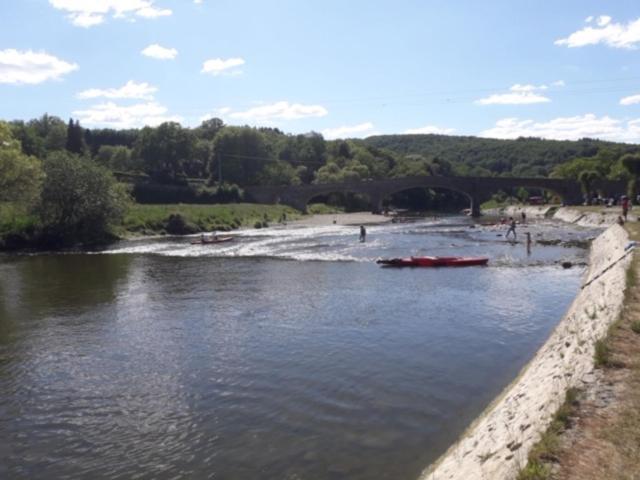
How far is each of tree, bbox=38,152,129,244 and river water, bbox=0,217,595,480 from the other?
24212mm

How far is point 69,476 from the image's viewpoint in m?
12.4

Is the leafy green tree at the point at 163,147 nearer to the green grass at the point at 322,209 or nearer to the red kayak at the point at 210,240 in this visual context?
the green grass at the point at 322,209

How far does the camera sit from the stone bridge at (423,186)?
417ft

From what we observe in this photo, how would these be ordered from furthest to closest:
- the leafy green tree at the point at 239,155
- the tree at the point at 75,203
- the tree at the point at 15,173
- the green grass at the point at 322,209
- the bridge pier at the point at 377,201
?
the leafy green tree at the point at 239,155, the green grass at the point at 322,209, the bridge pier at the point at 377,201, the tree at the point at 75,203, the tree at the point at 15,173

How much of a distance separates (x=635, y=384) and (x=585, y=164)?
15511cm

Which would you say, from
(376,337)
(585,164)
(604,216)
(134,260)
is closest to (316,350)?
(376,337)

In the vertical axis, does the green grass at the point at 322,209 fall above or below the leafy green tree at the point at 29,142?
below

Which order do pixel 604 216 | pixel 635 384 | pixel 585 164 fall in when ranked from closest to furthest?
pixel 635 384, pixel 604 216, pixel 585 164

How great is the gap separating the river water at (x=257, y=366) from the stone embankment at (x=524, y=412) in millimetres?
881

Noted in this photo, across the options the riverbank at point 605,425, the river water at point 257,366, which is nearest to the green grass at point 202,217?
the river water at point 257,366

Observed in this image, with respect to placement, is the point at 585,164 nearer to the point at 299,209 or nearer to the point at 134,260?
the point at 299,209

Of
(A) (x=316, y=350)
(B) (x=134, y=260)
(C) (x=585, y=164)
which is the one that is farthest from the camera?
(C) (x=585, y=164)

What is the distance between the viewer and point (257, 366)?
19.6 m

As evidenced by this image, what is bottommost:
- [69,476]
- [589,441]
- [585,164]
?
[69,476]
